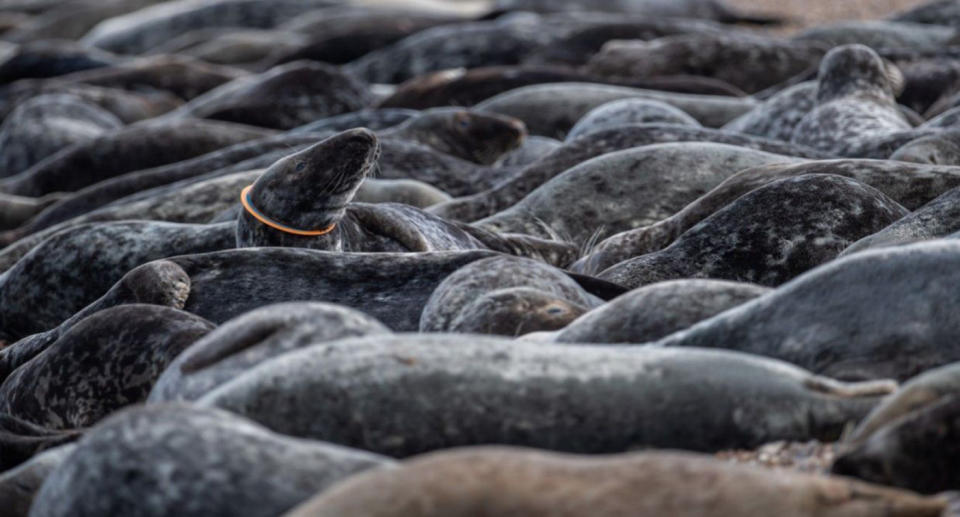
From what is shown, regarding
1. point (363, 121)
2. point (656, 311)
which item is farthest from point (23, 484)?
point (363, 121)

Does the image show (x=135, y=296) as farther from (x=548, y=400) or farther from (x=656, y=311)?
(x=548, y=400)

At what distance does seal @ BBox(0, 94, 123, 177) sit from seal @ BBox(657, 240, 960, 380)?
10.2 metres

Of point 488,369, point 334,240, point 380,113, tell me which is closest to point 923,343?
point 488,369

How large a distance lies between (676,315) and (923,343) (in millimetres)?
695

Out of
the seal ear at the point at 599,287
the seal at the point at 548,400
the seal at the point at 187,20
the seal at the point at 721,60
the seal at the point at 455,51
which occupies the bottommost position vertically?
the seal at the point at 187,20

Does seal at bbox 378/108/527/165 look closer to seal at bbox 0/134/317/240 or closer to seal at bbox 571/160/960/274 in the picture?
seal at bbox 0/134/317/240

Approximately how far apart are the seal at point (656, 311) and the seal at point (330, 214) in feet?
7.97

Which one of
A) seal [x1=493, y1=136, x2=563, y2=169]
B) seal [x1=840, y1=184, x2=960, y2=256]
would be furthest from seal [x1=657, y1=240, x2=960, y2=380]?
seal [x1=493, y1=136, x2=563, y2=169]

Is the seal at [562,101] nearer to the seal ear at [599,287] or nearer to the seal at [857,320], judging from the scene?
the seal ear at [599,287]

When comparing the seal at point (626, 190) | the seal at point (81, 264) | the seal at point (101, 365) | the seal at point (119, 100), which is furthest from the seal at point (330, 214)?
the seal at point (119, 100)

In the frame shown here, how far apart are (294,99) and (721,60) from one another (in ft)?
12.4

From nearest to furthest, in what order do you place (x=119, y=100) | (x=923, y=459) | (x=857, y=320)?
(x=923, y=459), (x=857, y=320), (x=119, y=100)

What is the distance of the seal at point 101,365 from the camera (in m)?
5.06

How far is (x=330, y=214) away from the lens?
22.3ft
